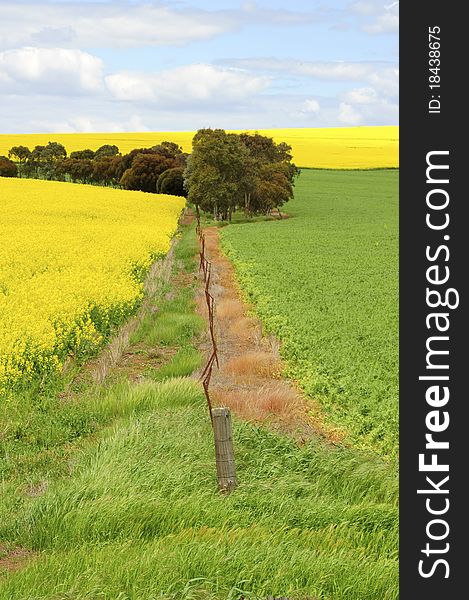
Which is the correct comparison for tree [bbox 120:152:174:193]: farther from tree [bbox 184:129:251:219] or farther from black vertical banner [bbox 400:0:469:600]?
black vertical banner [bbox 400:0:469:600]

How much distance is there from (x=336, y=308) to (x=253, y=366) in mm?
6720

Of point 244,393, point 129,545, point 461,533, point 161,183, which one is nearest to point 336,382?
point 244,393

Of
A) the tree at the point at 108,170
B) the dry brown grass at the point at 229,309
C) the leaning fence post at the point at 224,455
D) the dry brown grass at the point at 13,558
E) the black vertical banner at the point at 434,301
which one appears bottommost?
the dry brown grass at the point at 13,558

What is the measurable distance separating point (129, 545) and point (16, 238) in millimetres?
24243

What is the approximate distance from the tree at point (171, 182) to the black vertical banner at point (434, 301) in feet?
226

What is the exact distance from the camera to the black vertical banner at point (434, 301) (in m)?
4.44

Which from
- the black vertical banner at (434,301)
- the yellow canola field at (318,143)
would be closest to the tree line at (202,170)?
the yellow canola field at (318,143)

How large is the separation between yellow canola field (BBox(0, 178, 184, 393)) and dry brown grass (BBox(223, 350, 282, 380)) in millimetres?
2571

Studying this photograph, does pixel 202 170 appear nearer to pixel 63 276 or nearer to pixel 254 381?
pixel 63 276

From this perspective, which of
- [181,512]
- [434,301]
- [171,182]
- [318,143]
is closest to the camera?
[434,301]

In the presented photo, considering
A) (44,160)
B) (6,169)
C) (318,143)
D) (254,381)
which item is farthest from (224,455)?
(318,143)

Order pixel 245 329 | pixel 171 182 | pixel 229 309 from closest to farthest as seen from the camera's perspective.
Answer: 1. pixel 245 329
2. pixel 229 309
3. pixel 171 182

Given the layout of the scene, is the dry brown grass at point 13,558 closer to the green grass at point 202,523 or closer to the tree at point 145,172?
the green grass at point 202,523

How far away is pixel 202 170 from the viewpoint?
59125mm
